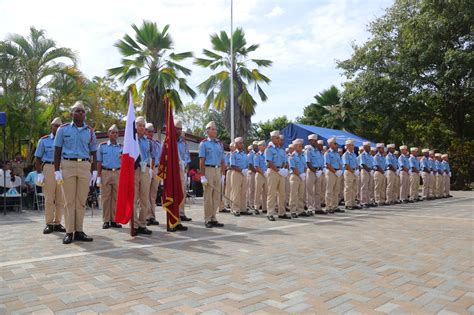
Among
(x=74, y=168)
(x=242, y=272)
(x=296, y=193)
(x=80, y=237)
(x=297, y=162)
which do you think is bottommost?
(x=242, y=272)

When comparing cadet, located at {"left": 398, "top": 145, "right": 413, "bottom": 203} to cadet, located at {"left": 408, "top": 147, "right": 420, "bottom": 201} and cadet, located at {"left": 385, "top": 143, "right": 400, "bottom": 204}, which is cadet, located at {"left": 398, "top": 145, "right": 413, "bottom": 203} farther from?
cadet, located at {"left": 385, "top": 143, "right": 400, "bottom": 204}

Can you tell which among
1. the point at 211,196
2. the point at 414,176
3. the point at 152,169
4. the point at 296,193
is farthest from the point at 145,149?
the point at 414,176

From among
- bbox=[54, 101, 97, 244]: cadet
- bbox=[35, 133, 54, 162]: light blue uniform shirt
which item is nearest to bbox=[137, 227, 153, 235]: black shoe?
bbox=[54, 101, 97, 244]: cadet

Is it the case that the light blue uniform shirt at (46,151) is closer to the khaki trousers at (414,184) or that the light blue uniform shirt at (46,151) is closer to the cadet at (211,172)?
the cadet at (211,172)

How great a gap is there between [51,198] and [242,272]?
4.53 metres

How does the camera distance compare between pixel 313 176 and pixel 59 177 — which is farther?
pixel 313 176

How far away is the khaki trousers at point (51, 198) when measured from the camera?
7.41m

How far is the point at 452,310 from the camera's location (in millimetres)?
3342

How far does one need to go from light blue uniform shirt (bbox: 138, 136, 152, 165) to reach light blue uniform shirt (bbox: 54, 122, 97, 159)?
131 centimetres

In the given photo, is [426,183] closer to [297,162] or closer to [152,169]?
[297,162]

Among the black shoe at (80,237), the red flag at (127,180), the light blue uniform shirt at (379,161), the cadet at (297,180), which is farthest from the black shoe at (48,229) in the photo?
the light blue uniform shirt at (379,161)

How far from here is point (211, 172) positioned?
27.5 ft

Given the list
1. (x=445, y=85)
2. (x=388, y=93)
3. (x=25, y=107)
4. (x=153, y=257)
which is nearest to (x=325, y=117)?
(x=388, y=93)

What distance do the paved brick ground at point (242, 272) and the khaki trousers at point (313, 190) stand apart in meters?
3.71
